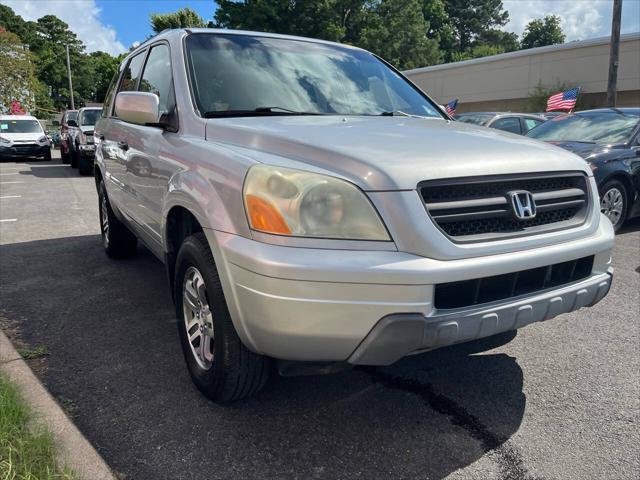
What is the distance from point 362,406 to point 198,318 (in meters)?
0.91

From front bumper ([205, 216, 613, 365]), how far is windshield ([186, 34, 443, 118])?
3.88ft

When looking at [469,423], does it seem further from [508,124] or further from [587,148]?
[508,124]

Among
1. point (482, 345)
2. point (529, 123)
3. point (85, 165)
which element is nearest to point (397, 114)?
point (482, 345)

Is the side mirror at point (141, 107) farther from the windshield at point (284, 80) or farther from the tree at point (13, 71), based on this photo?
the tree at point (13, 71)

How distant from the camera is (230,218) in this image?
2.18 meters

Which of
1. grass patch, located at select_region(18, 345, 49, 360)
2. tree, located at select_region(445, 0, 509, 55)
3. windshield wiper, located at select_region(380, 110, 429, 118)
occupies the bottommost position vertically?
grass patch, located at select_region(18, 345, 49, 360)

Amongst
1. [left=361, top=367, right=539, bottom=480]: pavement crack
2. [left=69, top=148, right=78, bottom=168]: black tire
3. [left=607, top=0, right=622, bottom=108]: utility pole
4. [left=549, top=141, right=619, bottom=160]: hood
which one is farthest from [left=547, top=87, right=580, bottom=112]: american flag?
[left=361, top=367, right=539, bottom=480]: pavement crack

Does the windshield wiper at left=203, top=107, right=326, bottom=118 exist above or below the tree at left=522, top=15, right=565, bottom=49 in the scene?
below

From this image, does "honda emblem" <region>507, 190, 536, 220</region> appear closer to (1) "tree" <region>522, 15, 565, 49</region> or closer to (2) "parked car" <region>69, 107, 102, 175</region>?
(2) "parked car" <region>69, 107, 102, 175</region>

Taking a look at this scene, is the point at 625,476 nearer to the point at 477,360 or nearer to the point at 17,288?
the point at 477,360

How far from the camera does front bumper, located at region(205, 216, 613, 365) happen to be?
1948 millimetres

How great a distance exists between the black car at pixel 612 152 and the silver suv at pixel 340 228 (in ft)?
13.4

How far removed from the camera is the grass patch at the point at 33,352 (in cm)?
314

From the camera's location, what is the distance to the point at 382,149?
223 cm
